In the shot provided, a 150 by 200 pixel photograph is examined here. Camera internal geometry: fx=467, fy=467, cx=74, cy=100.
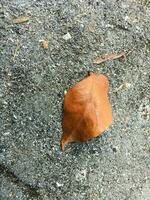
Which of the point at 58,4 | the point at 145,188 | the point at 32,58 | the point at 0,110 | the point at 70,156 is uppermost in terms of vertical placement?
the point at 58,4

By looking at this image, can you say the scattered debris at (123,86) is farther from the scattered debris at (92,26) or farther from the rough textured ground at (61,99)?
the scattered debris at (92,26)

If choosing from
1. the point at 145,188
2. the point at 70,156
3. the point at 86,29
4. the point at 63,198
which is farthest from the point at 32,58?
the point at 145,188

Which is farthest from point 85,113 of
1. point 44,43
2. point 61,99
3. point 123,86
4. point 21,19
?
point 21,19

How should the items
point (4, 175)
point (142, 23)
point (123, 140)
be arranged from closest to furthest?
point (4, 175) → point (123, 140) → point (142, 23)

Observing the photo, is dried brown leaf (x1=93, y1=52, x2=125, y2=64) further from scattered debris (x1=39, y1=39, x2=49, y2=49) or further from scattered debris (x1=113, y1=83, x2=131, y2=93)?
scattered debris (x1=39, y1=39, x2=49, y2=49)

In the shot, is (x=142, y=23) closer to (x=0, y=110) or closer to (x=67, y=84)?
(x=67, y=84)

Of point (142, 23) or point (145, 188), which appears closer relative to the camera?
point (145, 188)
